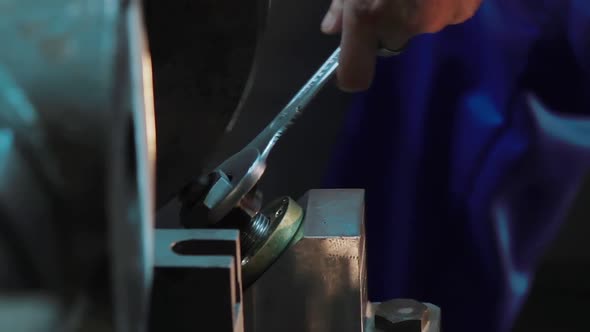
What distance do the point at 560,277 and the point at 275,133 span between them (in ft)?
2.93

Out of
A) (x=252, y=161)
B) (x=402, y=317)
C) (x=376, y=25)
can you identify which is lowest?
(x=402, y=317)

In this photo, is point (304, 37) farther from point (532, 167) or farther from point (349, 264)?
point (349, 264)

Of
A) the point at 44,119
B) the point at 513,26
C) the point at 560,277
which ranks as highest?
the point at 513,26

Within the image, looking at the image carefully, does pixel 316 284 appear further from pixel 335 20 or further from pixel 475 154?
pixel 475 154

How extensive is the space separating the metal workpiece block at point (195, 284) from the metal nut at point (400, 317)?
19cm

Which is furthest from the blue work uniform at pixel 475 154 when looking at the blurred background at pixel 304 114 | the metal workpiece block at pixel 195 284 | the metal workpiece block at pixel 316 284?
the metal workpiece block at pixel 195 284

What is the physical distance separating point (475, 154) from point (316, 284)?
47cm

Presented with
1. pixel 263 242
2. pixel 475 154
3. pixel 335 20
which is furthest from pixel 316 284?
pixel 475 154

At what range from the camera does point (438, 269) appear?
105 cm

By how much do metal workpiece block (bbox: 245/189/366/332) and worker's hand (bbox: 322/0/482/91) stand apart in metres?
0.15

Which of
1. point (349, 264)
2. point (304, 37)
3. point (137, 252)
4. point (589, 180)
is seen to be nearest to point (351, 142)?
point (304, 37)

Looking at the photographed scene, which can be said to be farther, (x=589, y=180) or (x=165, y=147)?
(x=589, y=180)

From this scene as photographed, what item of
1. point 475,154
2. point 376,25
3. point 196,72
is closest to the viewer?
point 196,72

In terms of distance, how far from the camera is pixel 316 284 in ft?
1.79
